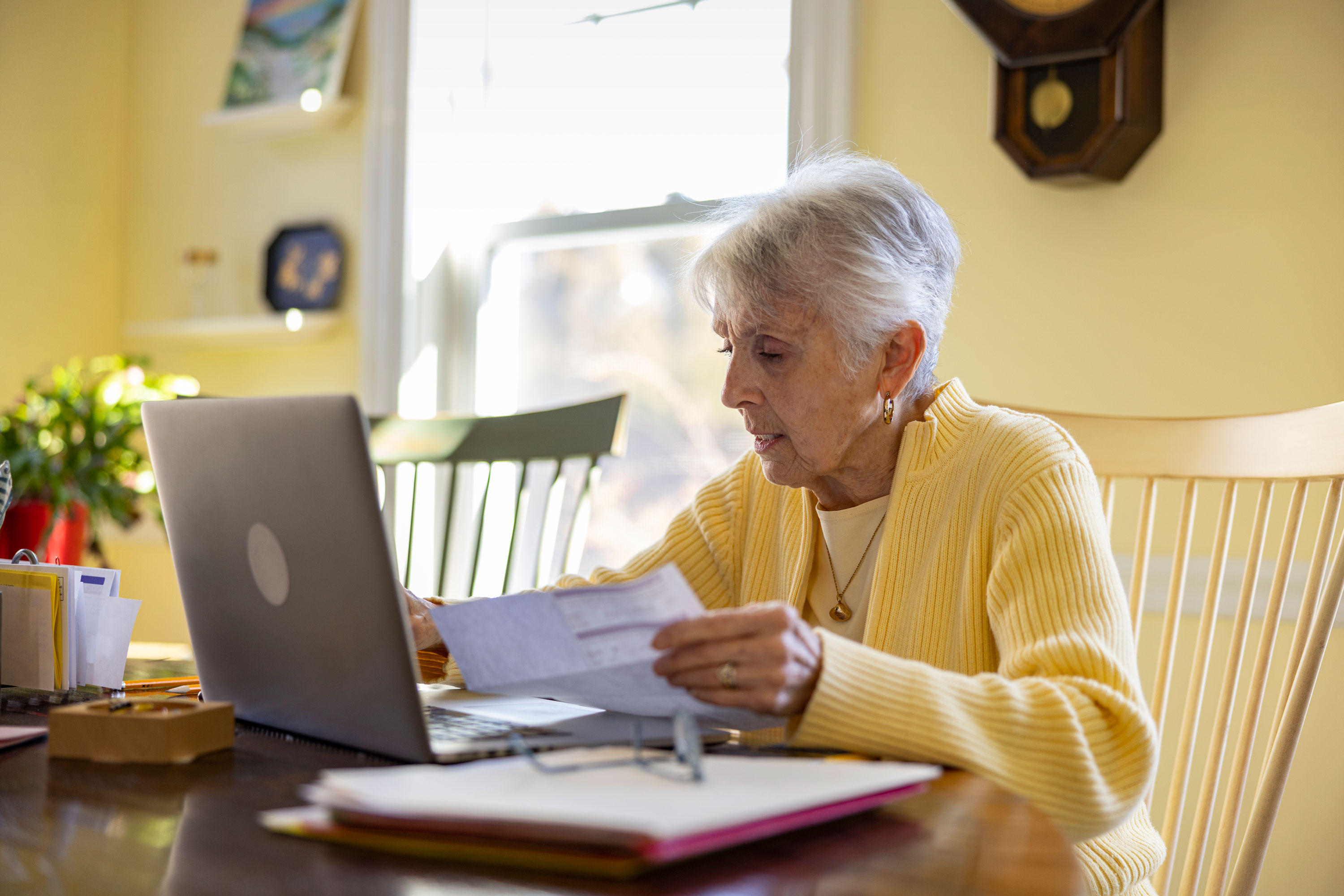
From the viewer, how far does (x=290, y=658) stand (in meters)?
0.83

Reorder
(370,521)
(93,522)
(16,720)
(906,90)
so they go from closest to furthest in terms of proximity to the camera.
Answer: (370,521) → (16,720) → (906,90) → (93,522)

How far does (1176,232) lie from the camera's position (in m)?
1.86

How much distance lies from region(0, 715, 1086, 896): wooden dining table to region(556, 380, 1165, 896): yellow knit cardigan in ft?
0.27

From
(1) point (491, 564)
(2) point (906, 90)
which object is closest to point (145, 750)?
(2) point (906, 90)

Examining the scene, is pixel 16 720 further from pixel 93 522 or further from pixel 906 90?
pixel 93 522

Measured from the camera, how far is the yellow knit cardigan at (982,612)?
81 cm

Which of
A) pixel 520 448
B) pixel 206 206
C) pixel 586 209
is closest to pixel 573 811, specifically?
pixel 520 448

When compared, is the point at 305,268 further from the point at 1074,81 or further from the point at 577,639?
the point at 577,639

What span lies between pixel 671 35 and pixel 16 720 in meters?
2.10

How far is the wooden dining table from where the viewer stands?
1.72ft

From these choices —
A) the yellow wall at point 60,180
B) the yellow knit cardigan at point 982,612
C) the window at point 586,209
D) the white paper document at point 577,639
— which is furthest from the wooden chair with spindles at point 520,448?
the yellow wall at point 60,180

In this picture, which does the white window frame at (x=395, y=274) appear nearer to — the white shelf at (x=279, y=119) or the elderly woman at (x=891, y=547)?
the white shelf at (x=279, y=119)

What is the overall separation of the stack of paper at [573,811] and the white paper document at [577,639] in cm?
11

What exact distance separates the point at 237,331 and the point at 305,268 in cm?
24
